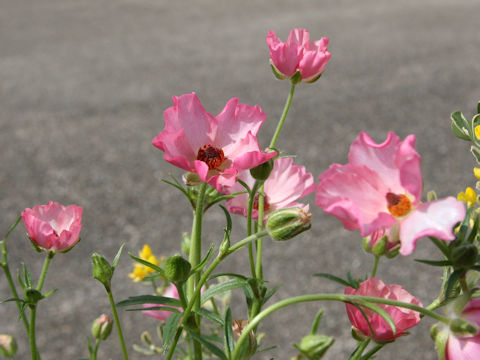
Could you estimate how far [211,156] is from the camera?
0.39 m

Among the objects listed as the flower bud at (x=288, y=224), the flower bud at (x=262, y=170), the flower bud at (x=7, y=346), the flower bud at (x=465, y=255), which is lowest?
the flower bud at (x=7, y=346)

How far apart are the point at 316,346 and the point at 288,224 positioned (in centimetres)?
8

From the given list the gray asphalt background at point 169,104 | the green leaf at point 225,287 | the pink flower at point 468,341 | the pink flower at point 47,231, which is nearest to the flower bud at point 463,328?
the pink flower at point 468,341

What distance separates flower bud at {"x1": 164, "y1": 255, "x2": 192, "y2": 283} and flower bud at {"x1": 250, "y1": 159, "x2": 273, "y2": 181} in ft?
0.24

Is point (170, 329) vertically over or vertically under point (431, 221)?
under

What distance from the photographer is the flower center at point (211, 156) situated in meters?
0.38

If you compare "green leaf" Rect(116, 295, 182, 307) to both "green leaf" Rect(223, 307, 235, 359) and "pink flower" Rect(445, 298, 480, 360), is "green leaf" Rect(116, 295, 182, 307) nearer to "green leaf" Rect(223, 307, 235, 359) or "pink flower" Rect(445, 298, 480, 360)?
"green leaf" Rect(223, 307, 235, 359)

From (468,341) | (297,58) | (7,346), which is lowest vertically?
(7,346)

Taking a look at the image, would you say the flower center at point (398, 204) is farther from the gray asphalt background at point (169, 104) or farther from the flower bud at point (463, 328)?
the gray asphalt background at point (169, 104)

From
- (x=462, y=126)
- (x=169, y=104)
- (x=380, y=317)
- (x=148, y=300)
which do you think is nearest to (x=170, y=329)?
(x=148, y=300)

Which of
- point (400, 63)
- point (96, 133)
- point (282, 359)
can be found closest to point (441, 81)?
point (400, 63)

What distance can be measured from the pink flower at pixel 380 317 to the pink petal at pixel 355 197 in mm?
72

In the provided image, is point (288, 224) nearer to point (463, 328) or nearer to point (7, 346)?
point (463, 328)

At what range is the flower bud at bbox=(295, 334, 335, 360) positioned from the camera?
35 cm
